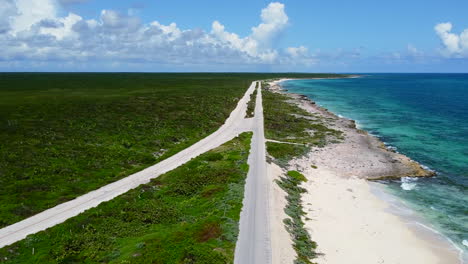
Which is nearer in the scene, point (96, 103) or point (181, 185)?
point (181, 185)

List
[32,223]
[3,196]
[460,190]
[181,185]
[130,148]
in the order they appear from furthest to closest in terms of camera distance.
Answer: [130,148] < [460,190] < [181,185] < [3,196] < [32,223]

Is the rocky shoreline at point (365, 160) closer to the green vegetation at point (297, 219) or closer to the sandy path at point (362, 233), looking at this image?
the sandy path at point (362, 233)

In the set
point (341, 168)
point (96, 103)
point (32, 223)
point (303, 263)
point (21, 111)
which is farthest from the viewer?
point (96, 103)

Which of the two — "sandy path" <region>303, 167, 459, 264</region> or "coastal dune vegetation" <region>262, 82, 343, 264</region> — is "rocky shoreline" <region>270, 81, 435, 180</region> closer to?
"coastal dune vegetation" <region>262, 82, 343, 264</region>

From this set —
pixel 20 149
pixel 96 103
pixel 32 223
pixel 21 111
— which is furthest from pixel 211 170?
pixel 96 103

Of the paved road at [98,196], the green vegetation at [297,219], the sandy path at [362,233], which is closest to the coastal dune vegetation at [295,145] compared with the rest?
the green vegetation at [297,219]

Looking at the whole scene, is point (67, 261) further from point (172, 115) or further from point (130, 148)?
point (172, 115)
